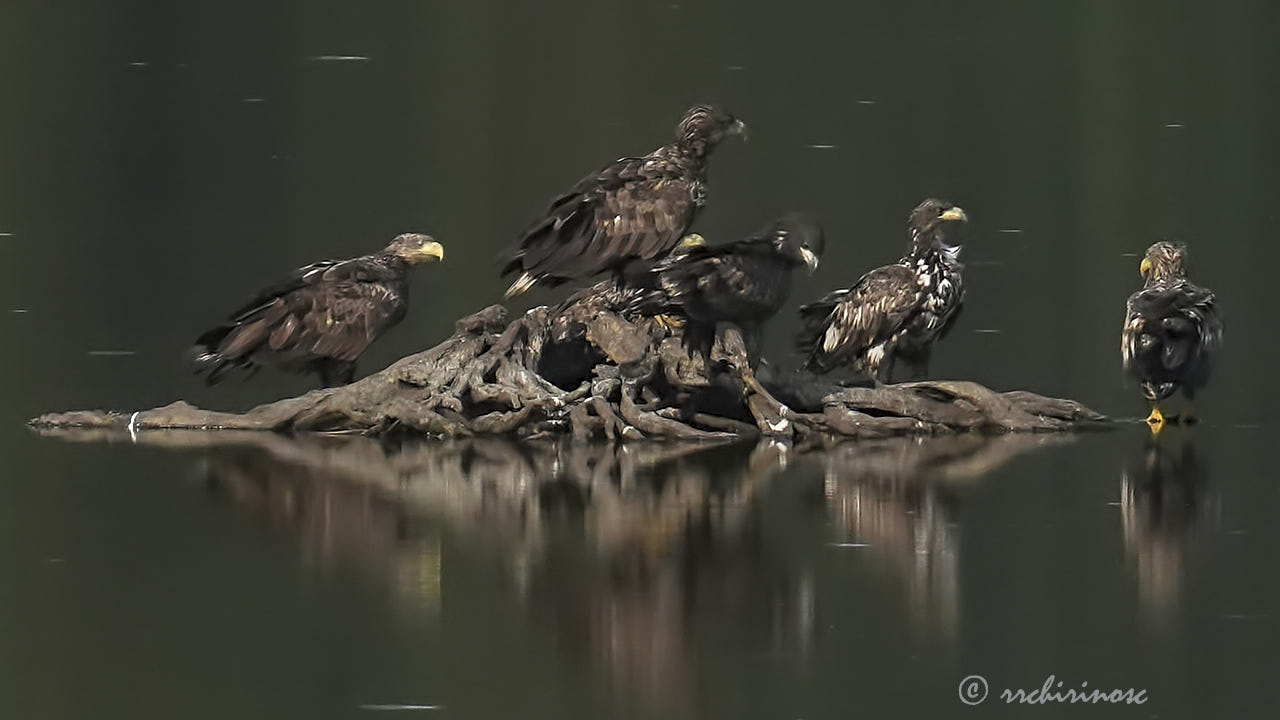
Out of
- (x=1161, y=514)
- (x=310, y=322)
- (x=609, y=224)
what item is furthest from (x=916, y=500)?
(x=310, y=322)

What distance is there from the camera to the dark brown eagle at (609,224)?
42.7ft

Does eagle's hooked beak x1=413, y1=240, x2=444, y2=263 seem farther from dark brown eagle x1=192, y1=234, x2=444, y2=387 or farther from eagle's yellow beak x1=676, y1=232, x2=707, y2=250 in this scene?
eagle's yellow beak x1=676, y1=232, x2=707, y2=250

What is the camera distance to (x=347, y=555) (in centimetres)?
889

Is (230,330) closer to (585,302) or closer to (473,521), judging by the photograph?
(585,302)

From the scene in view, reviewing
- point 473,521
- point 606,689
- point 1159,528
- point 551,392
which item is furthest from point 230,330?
point 606,689

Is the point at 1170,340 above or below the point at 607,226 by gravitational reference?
below

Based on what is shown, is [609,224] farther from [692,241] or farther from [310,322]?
[310,322]

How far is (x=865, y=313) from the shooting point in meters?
13.6

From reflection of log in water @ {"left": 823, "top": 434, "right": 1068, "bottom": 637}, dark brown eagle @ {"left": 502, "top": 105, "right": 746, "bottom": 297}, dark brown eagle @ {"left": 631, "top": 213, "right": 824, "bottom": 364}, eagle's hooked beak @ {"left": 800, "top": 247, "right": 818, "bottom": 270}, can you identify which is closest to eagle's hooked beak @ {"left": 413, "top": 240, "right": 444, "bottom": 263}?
dark brown eagle @ {"left": 502, "top": 105, "right": 746, "bottom": 297}

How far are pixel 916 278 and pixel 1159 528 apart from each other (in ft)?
14.1

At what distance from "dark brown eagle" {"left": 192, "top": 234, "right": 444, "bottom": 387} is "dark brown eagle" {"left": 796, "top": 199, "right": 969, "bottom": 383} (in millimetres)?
2619

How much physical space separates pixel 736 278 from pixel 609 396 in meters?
1.07

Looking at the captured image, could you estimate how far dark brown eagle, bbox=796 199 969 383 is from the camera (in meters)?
13.5

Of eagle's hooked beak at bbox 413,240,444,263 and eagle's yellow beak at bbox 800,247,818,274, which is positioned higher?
eagle's hooked beak at bbox 413,240,444,263
